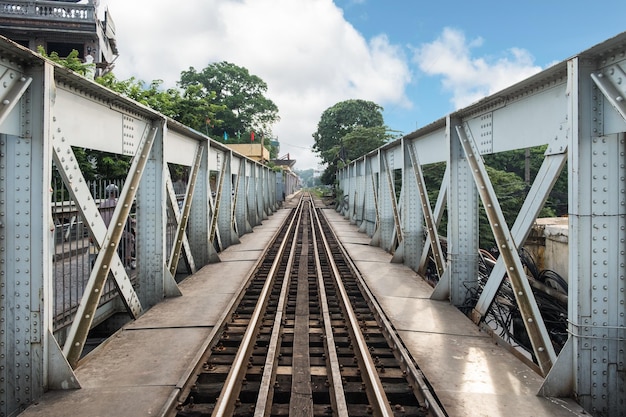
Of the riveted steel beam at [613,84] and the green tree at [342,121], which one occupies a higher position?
the green tree at [342,121]

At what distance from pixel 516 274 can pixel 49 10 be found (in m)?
27.4

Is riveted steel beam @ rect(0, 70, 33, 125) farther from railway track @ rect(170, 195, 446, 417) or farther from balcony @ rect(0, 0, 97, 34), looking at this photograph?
balcony @ rect(0, 0, 97, 34)

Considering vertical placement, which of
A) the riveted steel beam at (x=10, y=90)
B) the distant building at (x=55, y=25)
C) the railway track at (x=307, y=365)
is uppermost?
the distant building at (x=55, y=25)

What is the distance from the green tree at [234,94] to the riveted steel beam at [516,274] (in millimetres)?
49019

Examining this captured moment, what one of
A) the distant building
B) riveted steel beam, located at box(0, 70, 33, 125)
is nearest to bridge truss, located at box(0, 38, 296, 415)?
riveted steel beam, located at box(0, 70, 33, 125)

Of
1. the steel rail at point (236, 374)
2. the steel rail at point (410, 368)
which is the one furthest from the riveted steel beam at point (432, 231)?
the steel rail at point (236, 374)

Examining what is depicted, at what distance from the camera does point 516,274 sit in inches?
179

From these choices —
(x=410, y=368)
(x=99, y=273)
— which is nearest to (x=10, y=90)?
(x=99, y=273)

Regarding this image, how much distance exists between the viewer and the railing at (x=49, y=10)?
21969 millimetres

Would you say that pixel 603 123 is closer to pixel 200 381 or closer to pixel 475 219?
pixel 475 219

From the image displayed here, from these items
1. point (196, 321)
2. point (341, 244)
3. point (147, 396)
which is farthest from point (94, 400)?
point (341, 244)

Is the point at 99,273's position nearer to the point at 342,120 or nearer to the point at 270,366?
the point at 270,366

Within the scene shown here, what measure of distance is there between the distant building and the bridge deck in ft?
67.8

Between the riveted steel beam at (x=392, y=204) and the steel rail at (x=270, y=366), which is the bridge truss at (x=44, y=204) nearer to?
the steel rail at (x=270, y=366)
